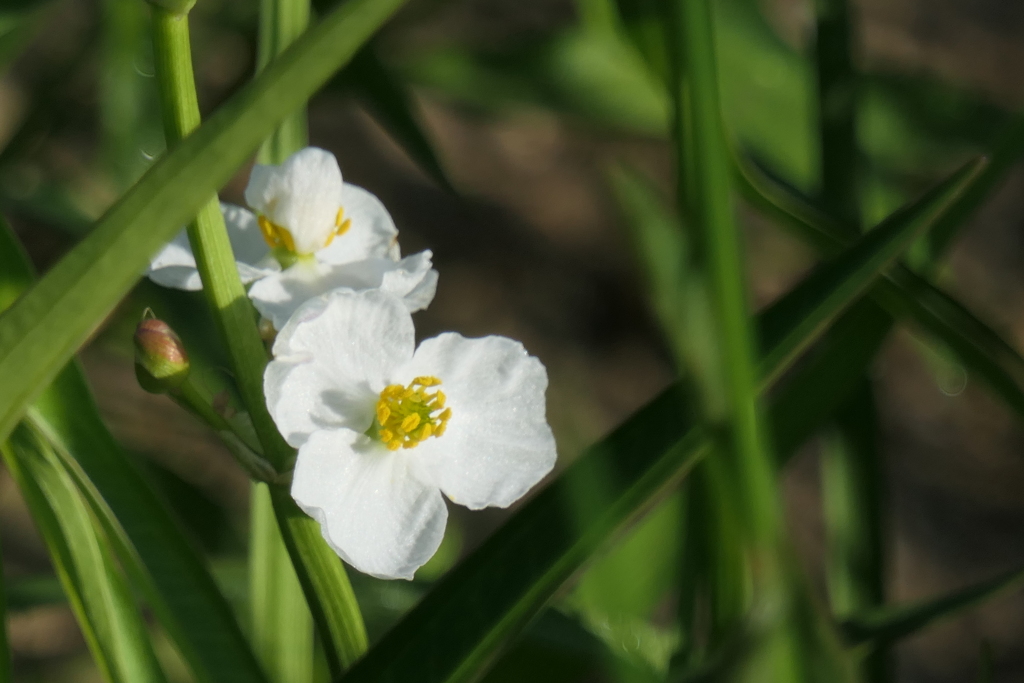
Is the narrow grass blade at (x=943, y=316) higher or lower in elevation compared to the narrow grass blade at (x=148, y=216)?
lower

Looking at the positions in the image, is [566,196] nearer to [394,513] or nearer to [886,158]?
[886,158]

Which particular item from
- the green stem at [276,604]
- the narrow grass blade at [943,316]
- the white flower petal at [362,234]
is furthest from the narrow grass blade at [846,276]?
the green stem at [276,604]

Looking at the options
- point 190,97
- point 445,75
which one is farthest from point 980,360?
point 445,75

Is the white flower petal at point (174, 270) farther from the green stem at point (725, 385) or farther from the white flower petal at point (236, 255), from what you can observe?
the green stem at point (725, 385)

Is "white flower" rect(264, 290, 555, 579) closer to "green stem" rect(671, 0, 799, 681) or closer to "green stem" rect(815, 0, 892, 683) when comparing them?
"green stem" rect(671, 0, 799, 681)

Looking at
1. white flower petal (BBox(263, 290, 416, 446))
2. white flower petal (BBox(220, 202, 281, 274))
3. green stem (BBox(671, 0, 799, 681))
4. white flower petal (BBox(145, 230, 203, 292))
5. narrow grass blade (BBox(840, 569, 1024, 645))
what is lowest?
narrow grass blade (BBox(840, 569, 1024, 645))

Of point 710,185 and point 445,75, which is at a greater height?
point 445,75

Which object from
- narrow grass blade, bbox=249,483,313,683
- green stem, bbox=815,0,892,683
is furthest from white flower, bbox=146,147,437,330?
green stem, bbox=815,0,892,683

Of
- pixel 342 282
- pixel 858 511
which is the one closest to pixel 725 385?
pixel 342 282
